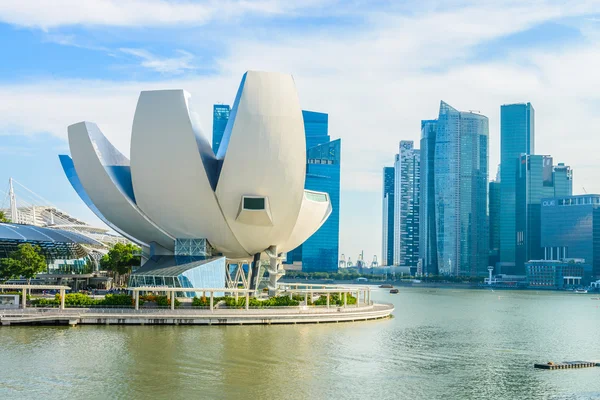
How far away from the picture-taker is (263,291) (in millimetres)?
62125

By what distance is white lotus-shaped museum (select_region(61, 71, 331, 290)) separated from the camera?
5006 centimetres

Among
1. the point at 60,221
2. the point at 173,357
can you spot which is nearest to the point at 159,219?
the point at 173,357

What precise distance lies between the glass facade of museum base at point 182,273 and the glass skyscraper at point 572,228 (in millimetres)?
143125

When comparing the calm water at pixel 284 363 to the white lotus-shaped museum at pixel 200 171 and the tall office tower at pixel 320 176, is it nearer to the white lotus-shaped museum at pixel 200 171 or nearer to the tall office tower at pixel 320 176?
the white lotus-shaped museum at pixel 200 171

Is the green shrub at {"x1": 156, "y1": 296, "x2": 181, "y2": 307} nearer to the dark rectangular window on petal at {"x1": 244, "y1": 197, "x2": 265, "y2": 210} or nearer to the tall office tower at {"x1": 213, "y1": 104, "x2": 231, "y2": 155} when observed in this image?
the dark rectangular window on petal at {"x1": 244, "y1": 197, "x2": 265, "y2": 210}

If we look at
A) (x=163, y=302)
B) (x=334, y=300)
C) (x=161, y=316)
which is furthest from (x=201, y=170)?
(x=334, y=300)

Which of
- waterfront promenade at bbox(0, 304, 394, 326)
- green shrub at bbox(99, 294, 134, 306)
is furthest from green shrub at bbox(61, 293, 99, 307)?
waterfront promenade at bbox(0, 304, 394, 326)

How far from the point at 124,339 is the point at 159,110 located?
1709 cm

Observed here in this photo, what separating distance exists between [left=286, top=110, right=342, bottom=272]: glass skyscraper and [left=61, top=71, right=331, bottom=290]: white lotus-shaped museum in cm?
11137

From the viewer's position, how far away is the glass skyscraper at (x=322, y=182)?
A: 17088cm

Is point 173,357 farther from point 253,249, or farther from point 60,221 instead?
point 60,221

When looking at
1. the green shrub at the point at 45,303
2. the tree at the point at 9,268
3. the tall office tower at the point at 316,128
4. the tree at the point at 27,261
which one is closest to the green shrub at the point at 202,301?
the green shrub at the point at 45,303

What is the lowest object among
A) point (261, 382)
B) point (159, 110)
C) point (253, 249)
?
point (261, 382)

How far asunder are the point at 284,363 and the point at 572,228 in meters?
162
